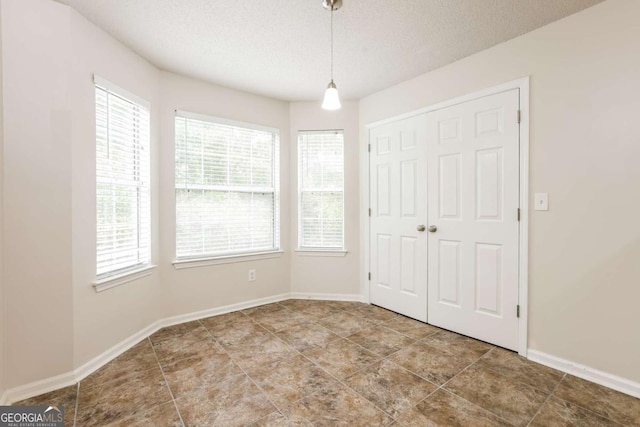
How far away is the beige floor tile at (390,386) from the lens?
173cm

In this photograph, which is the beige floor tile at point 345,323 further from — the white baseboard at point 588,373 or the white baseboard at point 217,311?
the white baseboard at point 588,373

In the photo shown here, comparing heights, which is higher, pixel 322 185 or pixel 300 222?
pixel 322 185

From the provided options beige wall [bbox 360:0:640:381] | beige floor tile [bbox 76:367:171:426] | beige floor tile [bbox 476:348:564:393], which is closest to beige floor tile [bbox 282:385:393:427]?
beige floor tile [bbox 76:367:171:426]

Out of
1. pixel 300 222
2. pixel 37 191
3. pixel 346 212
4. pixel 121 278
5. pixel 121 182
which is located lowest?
pixel 121 278

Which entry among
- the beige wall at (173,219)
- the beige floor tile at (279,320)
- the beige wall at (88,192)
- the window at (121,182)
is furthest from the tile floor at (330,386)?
the window at (121,182)

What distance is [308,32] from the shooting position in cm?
221

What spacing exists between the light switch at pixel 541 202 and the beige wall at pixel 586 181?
3 centimetres

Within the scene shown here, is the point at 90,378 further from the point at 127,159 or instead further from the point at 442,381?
the point at 442,381

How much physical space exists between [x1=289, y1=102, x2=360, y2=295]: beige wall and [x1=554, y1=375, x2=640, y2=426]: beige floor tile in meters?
2.11

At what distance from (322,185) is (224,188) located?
1189 millimetres

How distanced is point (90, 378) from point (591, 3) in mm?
4220

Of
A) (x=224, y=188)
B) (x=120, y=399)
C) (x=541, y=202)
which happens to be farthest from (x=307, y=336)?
(x=541, y=202)

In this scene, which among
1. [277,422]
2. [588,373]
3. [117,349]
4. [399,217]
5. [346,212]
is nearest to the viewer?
[277,422]

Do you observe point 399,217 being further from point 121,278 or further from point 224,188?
point 121,278
